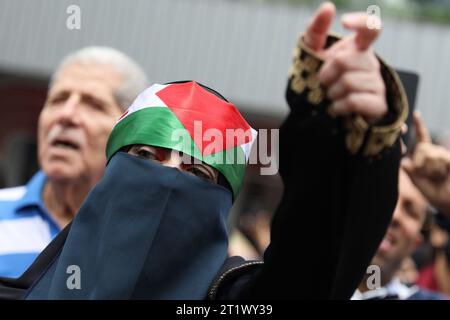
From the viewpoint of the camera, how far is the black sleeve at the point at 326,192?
1.63 m

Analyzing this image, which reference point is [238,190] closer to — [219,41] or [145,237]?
[145,237]

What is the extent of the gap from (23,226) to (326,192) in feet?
6.01

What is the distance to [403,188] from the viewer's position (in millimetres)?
3537

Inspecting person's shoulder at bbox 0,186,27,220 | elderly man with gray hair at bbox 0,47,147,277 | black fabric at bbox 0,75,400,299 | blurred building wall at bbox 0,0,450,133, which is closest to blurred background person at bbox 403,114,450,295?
black fabric at bbox 0,75,400,299

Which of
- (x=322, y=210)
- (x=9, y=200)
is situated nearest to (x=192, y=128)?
(x=322, y=210)

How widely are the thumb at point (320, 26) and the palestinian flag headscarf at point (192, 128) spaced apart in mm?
597

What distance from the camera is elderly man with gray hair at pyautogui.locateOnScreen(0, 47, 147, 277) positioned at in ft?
10.8

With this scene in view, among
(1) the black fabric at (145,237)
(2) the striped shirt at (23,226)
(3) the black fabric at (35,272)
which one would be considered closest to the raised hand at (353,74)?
(1) the black fabric at (145,237)

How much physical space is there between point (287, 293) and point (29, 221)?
169 centimetres

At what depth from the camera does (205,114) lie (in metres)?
2.23

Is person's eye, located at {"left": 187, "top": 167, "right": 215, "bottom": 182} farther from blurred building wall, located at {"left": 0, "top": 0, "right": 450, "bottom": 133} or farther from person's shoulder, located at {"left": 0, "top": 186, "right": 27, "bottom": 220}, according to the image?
blurred building wall, located at {"left": 0, "top": 0, "right": 450, "bottom": 133}

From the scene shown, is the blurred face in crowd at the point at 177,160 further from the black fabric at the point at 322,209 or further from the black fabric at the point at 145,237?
the black fabric at the point at 322,209
